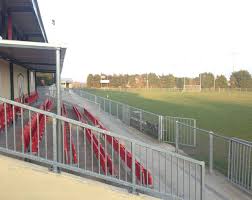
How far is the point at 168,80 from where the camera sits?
116 metres

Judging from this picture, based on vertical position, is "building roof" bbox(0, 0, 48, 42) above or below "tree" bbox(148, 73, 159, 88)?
above

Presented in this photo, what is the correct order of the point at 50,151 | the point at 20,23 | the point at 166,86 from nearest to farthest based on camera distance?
the point at 50,151 < the point at 20,23 < the point at 166,86

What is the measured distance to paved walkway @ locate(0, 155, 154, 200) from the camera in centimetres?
387

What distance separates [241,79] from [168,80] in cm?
2468

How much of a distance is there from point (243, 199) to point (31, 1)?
25.5ft

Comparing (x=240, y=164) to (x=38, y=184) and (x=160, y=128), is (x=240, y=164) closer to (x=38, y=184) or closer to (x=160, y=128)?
(x=38, y=184)

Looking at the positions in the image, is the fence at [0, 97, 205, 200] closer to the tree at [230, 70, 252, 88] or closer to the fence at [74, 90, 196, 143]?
the fence at [74, 90, 196, 143]

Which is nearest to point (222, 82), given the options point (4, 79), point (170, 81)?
point (170, 81)

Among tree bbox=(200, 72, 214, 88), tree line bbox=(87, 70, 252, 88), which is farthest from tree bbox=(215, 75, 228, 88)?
tree bbox=(200, 72, 214, 88)

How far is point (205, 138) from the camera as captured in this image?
12781mm

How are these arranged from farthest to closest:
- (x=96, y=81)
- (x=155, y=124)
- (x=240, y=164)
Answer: (x=96, y=81) → (x=155, y=124) → (x=240, y=164)

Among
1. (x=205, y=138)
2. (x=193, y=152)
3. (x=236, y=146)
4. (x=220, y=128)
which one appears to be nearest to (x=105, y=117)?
(x=220, y=128)

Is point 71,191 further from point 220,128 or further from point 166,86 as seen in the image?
point 166,86

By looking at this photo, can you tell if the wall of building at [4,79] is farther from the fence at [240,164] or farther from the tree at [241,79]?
the tree at [241,79]
